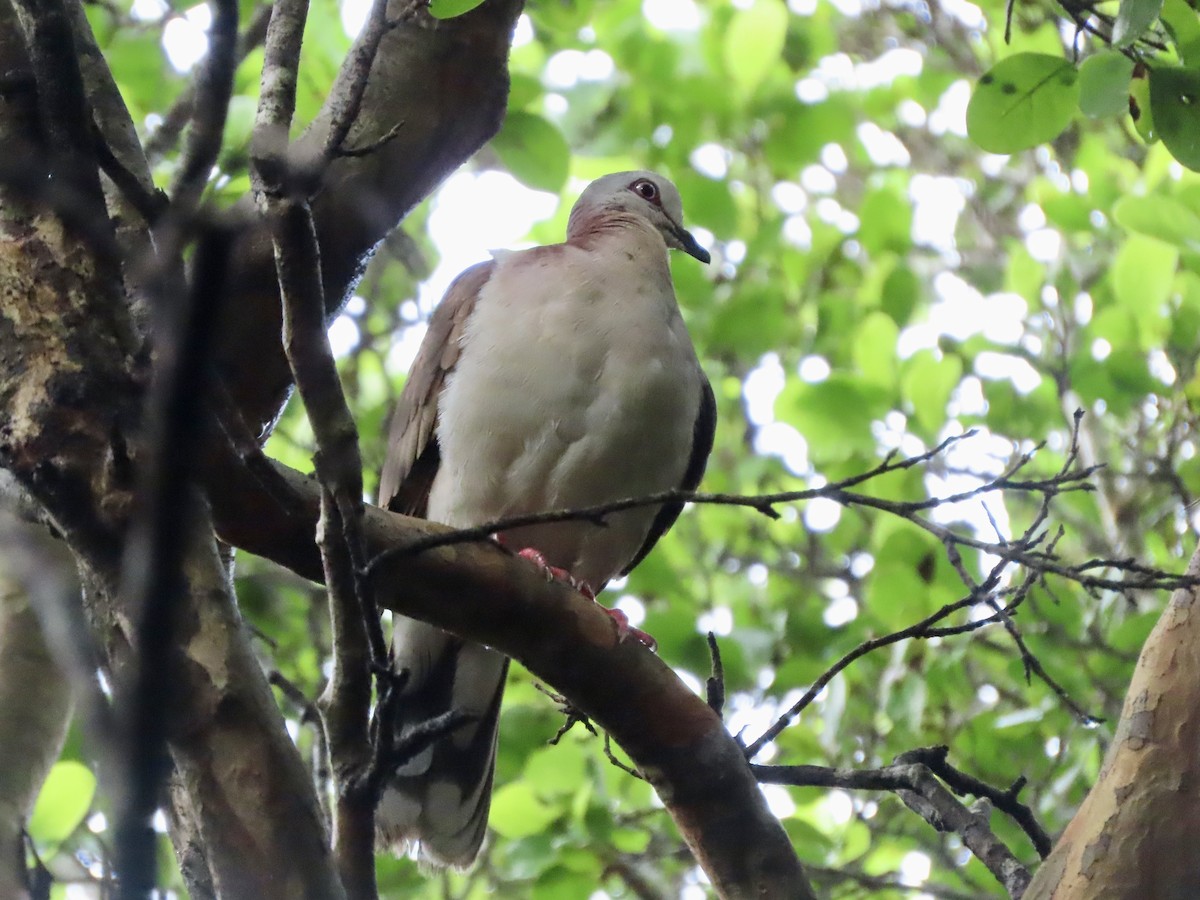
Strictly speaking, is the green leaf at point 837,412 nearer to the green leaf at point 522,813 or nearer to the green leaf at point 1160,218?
the green leaf at point 1160,218

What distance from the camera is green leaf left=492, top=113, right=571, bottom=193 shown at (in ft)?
12.5

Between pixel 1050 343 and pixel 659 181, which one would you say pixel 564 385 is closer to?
pixel 659 181

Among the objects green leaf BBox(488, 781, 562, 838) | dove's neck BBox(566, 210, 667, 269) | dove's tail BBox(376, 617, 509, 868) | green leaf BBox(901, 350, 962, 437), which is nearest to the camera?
dove's tail BBox(376, 617, 509, 868)

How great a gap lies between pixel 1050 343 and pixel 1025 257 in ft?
1.98

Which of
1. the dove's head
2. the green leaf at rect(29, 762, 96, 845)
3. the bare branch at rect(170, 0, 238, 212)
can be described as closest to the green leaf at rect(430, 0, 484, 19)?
the bare branch at rect(170, 0, 238, 212)

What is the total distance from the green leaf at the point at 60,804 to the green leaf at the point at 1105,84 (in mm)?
2794

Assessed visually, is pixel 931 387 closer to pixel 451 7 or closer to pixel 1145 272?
pixel 1145 272

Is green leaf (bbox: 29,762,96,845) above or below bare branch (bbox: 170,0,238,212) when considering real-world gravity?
above

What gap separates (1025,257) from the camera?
5.04 metres

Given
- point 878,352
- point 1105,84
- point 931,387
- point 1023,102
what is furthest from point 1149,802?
point 878,352

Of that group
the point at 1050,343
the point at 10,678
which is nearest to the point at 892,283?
the point at 1050,343

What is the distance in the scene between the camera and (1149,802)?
2.00m

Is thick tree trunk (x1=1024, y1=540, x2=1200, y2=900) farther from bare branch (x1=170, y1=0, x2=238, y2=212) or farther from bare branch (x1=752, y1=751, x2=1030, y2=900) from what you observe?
bare branch (x1=170, y1=0, x2=238, y2=212)

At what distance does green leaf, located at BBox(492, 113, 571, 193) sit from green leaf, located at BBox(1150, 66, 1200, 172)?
1.76 m
